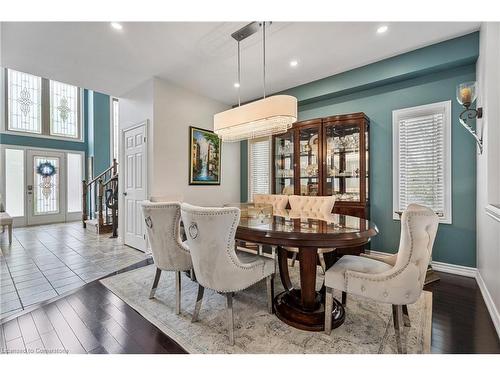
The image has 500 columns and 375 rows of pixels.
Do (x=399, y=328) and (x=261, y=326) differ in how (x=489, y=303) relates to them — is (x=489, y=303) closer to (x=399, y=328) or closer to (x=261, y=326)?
(x=399, y=328)

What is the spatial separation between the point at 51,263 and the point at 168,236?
2523mm

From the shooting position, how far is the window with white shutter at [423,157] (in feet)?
9.64

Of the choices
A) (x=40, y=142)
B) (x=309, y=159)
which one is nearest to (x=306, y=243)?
(x=309, y=159)

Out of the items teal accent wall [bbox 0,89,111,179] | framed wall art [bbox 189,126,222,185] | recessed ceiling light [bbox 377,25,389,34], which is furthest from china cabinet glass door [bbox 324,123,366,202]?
teal accent wall [bbox 0,89,111,179]

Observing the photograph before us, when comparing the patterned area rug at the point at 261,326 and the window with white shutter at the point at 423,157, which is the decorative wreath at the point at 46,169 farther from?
the window with white shutter at the point at 423,157

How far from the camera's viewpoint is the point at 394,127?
329 cm

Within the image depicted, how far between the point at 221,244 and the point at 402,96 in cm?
336

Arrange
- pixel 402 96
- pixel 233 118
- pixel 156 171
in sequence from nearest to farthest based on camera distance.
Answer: pixel 233 118, pixel 402 96, pixel 156 171

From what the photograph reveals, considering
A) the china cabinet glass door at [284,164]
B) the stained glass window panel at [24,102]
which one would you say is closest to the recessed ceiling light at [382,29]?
the china cabinet glass door at [284,164]

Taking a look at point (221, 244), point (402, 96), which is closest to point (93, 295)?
point (221, 244)

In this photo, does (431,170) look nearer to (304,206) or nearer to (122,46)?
(304,206)

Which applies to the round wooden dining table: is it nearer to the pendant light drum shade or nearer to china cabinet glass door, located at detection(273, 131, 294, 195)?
the pendant light drum shade

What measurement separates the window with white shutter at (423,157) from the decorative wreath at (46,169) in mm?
8821

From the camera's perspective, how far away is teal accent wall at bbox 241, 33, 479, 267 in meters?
2.79
